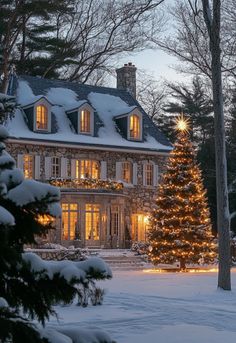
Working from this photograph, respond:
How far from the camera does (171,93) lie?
161 ft

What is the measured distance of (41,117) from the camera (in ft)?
102

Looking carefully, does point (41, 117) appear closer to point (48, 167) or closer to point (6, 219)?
point (48, 167)

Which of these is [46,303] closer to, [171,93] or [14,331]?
[14,331]

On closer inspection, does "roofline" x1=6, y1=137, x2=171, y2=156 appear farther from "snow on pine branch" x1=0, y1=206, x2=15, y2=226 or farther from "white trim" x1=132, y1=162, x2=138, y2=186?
"snow on pine branch" x1=0, y1=206, x2=15, y2=226

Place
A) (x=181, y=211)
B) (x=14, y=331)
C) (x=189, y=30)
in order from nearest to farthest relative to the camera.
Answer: (x=14, y=331)
(x=189, y=30)
(x=181, y=211)

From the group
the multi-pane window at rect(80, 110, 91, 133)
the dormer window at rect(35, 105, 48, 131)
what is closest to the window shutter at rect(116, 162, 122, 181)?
the multi-pane window at rect(80, 110, 91, 133)

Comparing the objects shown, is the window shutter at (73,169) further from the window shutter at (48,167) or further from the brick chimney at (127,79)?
the brick chimney at (127,79)

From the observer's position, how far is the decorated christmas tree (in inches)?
960

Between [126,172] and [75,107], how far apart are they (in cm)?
431

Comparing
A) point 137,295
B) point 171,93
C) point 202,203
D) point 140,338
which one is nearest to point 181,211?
point 202,203

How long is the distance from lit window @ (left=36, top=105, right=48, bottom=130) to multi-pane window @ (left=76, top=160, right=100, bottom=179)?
2.40 metres

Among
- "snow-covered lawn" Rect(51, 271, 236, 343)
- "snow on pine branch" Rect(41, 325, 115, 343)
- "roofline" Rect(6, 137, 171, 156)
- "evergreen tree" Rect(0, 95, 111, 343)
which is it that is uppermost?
"roofline" Rect(6, 137, 171, 156)

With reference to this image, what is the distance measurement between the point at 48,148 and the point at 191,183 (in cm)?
889

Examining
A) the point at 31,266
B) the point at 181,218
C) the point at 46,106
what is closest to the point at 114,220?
the point at 46,106
